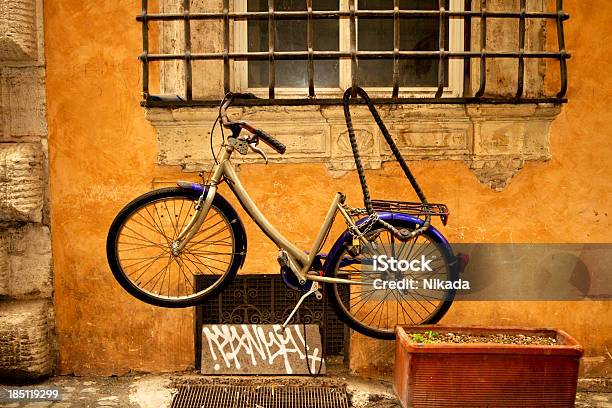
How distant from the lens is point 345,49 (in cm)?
448

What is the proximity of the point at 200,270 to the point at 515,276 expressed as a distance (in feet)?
6.79

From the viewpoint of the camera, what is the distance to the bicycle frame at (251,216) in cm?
353

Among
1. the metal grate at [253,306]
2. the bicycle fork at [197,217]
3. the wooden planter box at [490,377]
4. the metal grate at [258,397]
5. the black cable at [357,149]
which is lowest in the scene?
the metal grate at [258,397]

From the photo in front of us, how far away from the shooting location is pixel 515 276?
436 centimetres

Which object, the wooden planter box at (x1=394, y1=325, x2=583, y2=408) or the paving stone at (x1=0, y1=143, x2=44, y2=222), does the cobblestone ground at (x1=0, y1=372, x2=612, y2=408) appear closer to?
the wooden planter box at (x1=394, y1=325, x2=583, y2=408)

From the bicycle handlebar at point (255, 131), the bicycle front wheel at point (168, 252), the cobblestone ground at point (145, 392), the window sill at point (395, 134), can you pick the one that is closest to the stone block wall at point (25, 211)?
the cobblestone ground at point (145, 392)

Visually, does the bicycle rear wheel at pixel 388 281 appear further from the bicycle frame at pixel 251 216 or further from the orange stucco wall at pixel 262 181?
the orange stucco wall at pixel 262 181

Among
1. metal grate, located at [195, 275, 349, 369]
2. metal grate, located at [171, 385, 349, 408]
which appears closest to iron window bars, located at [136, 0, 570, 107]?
metal grate, located at [195, 275, 349, 369]

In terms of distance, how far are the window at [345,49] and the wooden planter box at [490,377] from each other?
5.84 feet

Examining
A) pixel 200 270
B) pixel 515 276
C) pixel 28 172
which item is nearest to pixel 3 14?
pixel 28 172

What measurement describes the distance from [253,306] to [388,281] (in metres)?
1.06

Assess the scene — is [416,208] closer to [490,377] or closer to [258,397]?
[490,377]

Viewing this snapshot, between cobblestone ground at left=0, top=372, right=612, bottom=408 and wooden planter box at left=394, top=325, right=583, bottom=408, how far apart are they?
450 mm

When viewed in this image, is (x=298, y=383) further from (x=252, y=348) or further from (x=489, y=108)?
(x=489, y=108)
